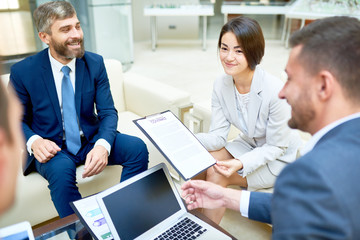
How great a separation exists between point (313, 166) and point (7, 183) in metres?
0.59

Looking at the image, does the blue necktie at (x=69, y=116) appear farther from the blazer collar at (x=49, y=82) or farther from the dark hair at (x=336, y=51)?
the dark hair at (x=336, y=51)

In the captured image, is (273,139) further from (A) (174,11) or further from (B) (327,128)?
(A) (174,11)

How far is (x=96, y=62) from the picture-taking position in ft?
7.24

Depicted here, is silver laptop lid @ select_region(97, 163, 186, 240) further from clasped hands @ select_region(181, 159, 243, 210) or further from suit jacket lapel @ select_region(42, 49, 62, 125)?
suit jacket lapel @ select_region(42, 49, 62, 125)

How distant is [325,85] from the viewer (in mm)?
873

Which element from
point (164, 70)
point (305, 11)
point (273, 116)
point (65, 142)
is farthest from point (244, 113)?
point (305, 11)

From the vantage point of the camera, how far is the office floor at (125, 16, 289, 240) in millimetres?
5297

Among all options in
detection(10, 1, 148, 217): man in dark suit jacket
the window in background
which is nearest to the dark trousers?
detection(10, 1, 148, 217): man in dark suit jacket

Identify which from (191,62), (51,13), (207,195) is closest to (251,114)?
(207,195)

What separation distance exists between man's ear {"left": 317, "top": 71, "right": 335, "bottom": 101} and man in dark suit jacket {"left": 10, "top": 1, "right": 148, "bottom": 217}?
1398mm

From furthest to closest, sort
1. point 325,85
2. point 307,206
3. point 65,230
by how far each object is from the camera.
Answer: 1. point 65,230
2. point 325,85
3. point 307,206

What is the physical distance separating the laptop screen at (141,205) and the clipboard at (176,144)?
0.33 feet

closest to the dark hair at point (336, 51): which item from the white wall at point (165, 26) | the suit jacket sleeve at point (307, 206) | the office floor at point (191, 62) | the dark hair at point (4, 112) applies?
the suit jacket sleeve at point (307, 206)

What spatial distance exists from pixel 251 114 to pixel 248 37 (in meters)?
0.45
